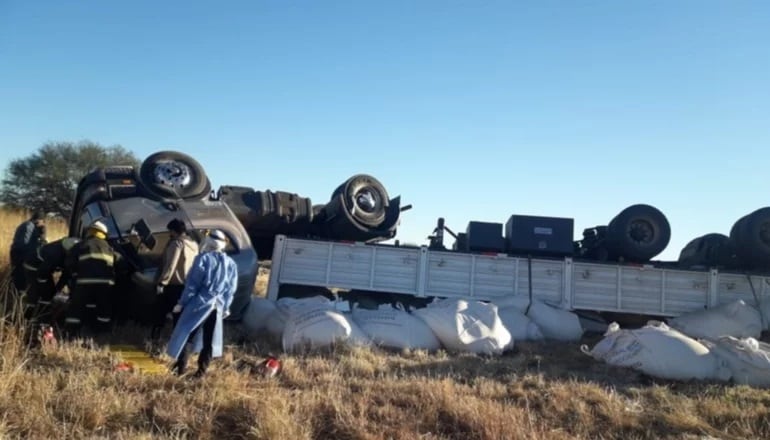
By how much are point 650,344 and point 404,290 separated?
3.86 meters

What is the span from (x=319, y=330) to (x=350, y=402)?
2.09 m

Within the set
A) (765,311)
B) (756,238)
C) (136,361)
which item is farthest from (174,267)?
(756,238)

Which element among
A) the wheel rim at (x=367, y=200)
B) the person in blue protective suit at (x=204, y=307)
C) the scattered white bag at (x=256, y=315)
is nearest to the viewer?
the person in blue protective suit at (x=204, y=307)

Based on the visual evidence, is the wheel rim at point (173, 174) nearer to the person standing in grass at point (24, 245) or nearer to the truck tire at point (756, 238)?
the person standing in grass at point (24, 245)

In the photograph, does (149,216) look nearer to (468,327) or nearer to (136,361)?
(136,361)

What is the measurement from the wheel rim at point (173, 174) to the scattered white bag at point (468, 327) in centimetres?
343

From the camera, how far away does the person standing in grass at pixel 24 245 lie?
6785 millimetres

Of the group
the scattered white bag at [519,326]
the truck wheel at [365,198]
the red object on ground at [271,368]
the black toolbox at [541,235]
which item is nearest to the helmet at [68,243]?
the red object on ground at [271,368]

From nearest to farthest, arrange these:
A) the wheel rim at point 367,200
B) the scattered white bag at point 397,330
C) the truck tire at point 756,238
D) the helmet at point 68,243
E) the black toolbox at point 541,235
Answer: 1. the helmet at point 68,243
2. the scattered white bag at point 397,330
3. the truck tire at point 756,238
4. the black toolbox at point 541,235
5. the wheel rim at point 367,200

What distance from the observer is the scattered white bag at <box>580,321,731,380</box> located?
6133mm

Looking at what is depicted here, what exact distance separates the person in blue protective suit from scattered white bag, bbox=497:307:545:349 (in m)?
3.74

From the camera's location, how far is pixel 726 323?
8312 mm

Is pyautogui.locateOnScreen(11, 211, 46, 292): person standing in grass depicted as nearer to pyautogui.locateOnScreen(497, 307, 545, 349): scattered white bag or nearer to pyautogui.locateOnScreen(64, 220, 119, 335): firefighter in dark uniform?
pyautogui.locateOnScreen(64, 220, 119, 335): firefighter in dark uniform

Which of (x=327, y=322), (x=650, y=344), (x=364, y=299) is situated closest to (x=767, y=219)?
(x=650, y=344)
